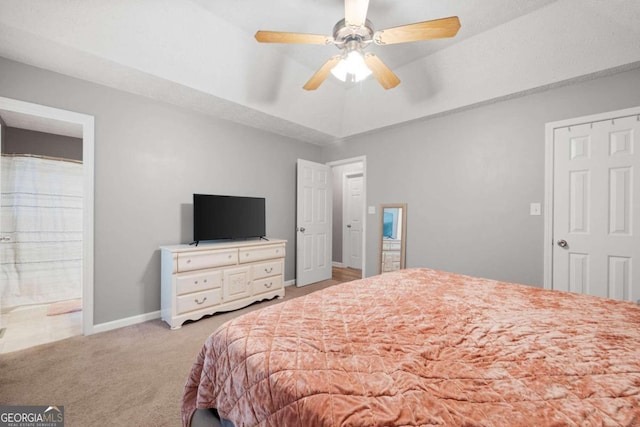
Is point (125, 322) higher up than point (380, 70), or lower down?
lower down

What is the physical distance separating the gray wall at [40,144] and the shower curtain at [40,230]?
103 millimetres

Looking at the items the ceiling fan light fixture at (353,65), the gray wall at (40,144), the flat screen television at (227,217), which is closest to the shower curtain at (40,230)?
the gray wall at (40,144)

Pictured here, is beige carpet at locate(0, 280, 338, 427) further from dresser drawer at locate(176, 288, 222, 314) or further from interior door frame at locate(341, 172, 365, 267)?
interior door frame at locate(341, 172, 365, 267)

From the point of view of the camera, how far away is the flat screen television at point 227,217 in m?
3.08

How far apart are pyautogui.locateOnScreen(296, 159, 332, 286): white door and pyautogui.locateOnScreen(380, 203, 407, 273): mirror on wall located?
3.51ft

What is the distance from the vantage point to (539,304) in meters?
1.46

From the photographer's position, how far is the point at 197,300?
286cm

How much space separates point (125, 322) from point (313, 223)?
2.71 meters

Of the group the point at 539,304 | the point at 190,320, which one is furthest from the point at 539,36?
the point at 190,320

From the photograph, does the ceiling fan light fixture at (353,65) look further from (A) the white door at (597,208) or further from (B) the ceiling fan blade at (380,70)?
(A) the white door at (597,208)

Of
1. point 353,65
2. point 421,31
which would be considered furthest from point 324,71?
point 421,31

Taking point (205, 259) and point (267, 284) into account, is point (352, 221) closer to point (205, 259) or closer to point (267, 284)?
point (267, 284)

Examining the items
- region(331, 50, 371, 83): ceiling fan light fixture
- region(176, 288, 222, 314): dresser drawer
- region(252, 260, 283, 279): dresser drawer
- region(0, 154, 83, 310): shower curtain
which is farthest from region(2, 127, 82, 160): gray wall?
region(331, 50, 371, 83): ceiling fan light fixture

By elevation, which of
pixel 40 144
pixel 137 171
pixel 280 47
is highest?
pixel 280 47
